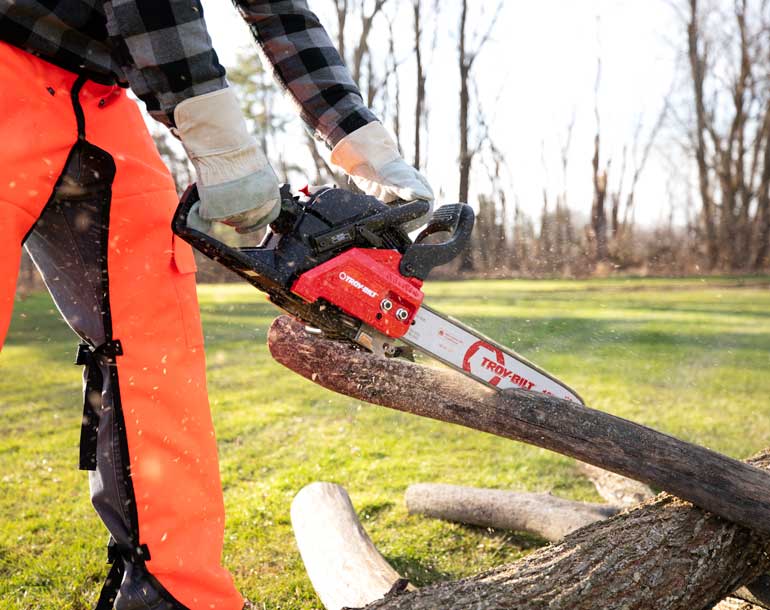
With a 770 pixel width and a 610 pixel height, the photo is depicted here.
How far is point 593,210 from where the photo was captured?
22500mm

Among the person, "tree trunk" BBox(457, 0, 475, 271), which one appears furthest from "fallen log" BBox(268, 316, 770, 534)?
"tree trunk" BBox(457, 0, 475, 271)

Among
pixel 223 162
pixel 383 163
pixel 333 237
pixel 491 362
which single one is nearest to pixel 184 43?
pixel 223 162

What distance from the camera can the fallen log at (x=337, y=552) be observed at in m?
2.00

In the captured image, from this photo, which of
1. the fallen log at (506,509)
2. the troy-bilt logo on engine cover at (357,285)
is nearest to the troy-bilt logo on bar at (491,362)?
the troy-bilt logo on engine cover at (357,285)

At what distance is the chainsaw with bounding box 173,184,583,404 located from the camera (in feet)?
5.55

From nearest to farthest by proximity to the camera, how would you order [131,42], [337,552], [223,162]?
[131,42]
[223,162]
[337,552]

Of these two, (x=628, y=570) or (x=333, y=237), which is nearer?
(x=628, y=570)

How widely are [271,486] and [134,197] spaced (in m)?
1.91

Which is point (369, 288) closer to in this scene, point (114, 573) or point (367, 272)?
point (367, 272)

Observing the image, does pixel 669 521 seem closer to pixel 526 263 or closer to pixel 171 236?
pixel 171 236

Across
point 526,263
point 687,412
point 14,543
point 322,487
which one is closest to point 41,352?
point 14,543

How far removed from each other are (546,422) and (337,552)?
3.03ft

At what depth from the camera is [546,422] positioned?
1714 millimetres

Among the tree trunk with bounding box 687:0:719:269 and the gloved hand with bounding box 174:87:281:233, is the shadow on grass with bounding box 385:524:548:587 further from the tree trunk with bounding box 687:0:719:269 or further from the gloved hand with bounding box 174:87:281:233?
the tree trunk with bounding box 687:0:719:269
